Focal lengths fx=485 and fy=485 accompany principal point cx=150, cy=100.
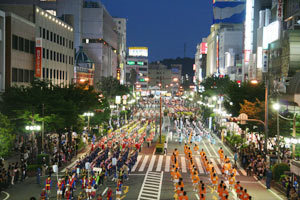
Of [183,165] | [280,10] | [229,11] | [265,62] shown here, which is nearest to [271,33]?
[280,10]

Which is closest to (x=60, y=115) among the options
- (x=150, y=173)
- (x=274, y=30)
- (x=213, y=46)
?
(x=150, y=173)

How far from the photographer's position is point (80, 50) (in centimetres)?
11394

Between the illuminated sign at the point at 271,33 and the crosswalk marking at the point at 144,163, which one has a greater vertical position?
the illuminated sign at the point at 271,33

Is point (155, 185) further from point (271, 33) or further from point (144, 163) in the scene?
point (271, 33)

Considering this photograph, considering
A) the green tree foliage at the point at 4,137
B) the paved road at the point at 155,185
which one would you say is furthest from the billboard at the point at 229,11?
the green tree foliage at the point at 4,137

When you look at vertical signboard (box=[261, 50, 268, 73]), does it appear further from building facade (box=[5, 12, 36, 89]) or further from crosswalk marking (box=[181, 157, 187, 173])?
building facade (box=[5, 12, 36, 89])

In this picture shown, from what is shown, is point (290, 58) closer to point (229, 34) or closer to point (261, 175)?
point (261, 175)

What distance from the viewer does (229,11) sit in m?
152

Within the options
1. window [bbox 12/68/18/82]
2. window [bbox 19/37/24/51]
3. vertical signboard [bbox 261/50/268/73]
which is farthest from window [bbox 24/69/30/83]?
vertical signboard [bbox 261/50/268/73]

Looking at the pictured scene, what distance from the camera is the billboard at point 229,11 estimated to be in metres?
149

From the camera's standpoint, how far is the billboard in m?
149

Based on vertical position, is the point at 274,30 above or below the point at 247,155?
above

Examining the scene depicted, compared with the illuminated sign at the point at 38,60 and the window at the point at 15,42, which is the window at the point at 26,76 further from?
the window at the point at 15,42

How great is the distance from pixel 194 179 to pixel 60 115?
19.4 m
